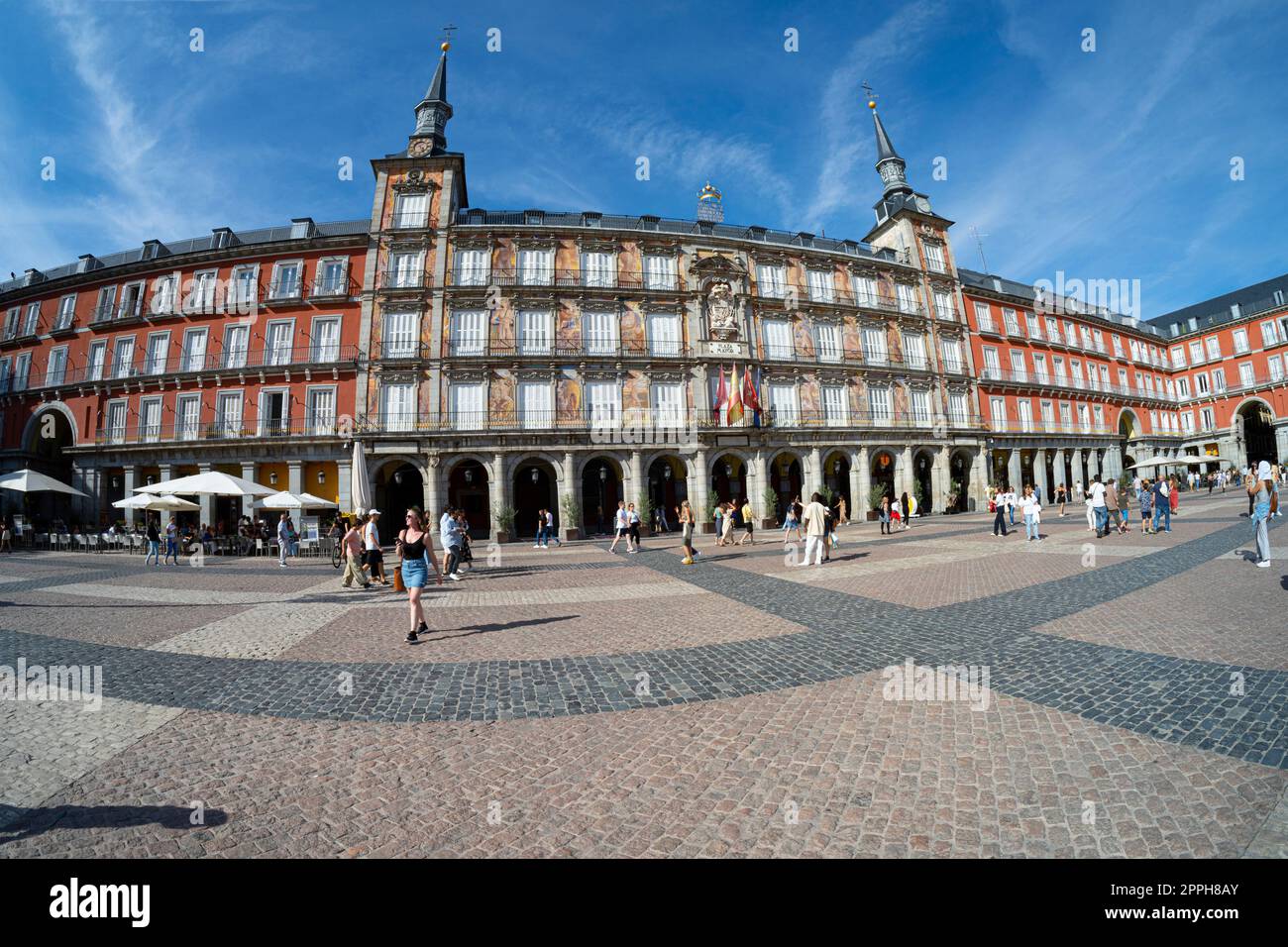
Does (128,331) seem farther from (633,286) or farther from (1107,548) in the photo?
(1107,548)

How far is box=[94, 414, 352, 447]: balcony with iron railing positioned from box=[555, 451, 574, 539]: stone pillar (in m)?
10.4

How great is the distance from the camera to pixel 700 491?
24891 millimetres

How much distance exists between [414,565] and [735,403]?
20419 millimetres

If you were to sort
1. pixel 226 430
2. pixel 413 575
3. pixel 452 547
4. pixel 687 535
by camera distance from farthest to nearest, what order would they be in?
pixel 226 430 < pixel 687 535 < pixel 452 547 < pixel 413 575

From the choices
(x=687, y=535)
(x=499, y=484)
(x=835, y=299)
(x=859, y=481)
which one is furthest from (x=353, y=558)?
(x=835, y=299)

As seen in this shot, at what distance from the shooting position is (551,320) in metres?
24.5

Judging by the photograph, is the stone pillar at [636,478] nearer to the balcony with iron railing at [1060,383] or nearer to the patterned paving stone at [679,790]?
the patterned paving stone at [679,790]

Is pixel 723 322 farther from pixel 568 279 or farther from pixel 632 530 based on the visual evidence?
pixel 632 530

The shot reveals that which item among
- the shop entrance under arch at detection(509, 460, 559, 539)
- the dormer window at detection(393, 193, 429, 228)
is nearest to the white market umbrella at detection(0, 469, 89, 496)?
the shop entrance under arch at detection(509, 460, 559, 539)

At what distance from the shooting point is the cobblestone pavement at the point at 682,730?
7.72ft

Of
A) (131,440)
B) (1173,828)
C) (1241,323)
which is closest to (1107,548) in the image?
(1173,828)

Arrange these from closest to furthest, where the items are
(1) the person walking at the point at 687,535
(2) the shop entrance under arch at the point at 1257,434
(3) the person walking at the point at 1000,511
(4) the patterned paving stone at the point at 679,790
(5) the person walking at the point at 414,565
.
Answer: (4) the patterned paving stone at the point at 679,790, (5) the person walking at the point at 414,565, (1) the person walking at the point at 687,535, (3) the person walking at the point at 1000,511, (2) the shop entrance under arch at the point at 1257,434

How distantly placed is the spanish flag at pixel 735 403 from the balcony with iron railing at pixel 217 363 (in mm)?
18557

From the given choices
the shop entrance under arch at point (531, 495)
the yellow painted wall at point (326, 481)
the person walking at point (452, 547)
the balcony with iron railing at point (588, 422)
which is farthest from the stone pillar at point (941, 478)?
the yellow painted wall at point (326, 481)
